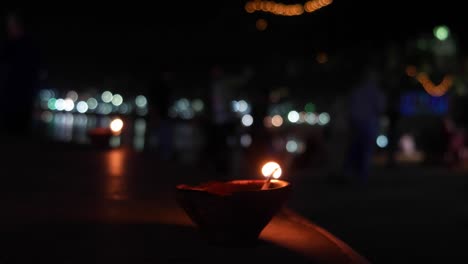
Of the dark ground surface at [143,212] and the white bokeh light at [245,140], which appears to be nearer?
the dark ground surface at [143,212]

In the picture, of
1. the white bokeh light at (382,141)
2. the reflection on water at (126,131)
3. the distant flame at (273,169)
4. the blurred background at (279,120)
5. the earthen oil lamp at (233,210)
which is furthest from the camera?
the white bokeh light at (382,141)

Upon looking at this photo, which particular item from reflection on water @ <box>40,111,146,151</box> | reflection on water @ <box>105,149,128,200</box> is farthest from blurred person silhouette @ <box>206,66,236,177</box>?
reflection on water @ <box>40,111,146,151</box>

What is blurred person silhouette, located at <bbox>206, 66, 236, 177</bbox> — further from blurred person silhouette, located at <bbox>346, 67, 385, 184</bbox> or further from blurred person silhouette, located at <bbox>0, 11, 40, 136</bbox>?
blurred person silhouette, located at <bbox>0, 11, 40, 136</bbox>

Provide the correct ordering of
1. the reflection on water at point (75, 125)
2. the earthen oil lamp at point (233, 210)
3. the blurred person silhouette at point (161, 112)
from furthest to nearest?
the reflection on water at point (75, 125) → the blurred person silhouette at point (161, 112) → the earthen oil lamp at point (233, 210)

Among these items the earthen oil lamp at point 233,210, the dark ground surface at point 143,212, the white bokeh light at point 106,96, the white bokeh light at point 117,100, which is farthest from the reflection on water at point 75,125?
the white bokeh light at point 106,96

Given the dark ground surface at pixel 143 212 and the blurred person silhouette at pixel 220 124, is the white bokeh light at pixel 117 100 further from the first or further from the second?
the dark ground surface at pixel 143 212

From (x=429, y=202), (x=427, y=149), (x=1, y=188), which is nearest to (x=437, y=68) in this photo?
(x=427, y=149)

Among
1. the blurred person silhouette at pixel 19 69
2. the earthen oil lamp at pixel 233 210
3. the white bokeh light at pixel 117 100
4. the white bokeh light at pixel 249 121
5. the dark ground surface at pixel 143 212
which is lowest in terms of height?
the dark ground surface at pixel 143 212
